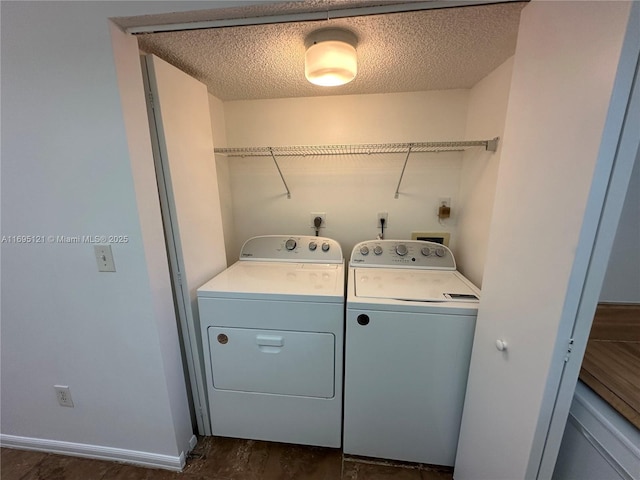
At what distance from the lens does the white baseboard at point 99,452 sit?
1384 mm

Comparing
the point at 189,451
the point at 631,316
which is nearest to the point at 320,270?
the point at 189,451

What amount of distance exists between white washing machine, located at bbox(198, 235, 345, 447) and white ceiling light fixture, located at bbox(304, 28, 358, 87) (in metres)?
1.02

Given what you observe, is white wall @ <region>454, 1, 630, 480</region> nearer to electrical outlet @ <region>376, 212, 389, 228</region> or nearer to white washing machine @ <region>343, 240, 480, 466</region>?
white washing machine @ <region>343, 240, 480, 466</region>

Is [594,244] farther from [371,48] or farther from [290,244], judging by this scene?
[290,244]

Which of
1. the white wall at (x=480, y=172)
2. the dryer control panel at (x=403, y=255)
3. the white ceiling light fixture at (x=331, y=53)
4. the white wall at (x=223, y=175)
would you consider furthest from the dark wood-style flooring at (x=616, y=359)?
the white wall at (x=223, y=175)

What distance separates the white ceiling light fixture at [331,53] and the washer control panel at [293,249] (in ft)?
3.37

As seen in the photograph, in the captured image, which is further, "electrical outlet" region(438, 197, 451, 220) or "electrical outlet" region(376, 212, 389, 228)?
"electrical outlet" region(376, 212, 389, 228)

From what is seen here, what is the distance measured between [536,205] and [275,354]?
1281 millimetres

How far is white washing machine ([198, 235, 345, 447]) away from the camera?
1262mm

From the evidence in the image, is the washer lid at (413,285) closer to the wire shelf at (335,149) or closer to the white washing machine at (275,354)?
the white washing machine at (275,354)

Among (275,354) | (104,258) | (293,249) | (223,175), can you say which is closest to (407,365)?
(275,354)

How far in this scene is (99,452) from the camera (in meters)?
1.43

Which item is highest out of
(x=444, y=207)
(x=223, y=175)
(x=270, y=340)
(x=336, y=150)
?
(x=336, y=150)

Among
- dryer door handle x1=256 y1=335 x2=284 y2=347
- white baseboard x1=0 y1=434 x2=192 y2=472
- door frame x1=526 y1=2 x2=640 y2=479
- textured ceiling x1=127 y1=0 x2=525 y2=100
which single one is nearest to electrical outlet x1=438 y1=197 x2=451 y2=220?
textured ceiling x1=127 y1=0 x2=525 y2=100
